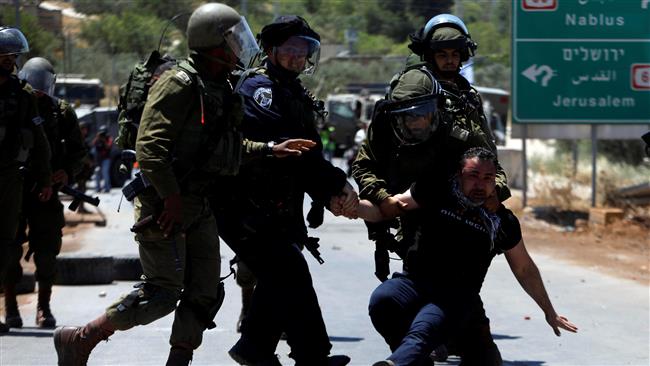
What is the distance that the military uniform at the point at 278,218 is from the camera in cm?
567

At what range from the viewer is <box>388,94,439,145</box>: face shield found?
571 cm

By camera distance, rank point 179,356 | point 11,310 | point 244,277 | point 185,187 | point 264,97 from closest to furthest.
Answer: point 185,187 → point 179,356 → point 264,97 → point 244,277 → point 11,310

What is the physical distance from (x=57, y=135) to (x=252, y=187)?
2.99m

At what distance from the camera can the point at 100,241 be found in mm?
14648

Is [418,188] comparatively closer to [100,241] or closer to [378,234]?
[378,234]

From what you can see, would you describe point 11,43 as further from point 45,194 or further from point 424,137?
point 424,137

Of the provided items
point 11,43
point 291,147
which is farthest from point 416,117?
point 11,43

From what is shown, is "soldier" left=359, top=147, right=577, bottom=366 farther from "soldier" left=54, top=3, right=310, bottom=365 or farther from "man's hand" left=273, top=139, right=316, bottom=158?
"soldier" left=54, top=3, right=310, bottom=365

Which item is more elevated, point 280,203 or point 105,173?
point 280,203

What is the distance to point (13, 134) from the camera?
7543mm

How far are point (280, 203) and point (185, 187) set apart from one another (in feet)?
1.60

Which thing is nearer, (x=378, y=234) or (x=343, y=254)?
(x=378, y=234)

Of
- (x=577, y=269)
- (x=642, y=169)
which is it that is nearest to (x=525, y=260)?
(x=577, y=269)

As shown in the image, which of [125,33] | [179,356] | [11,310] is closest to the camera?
[179,356]
